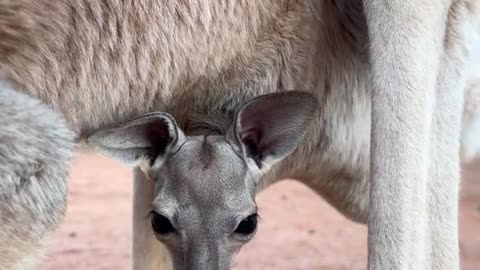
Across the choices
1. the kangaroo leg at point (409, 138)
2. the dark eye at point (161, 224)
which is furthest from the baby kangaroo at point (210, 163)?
the kangaroo leg at point (409, 138)

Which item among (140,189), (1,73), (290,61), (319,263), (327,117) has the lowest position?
(319,263)

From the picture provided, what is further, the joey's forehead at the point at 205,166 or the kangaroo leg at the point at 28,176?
the joey's forehead at the point at 205,166

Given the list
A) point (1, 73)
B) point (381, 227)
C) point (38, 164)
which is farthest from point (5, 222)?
point (381, 227)

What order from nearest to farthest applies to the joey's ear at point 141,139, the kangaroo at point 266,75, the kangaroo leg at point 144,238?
the kangaroo at point 266,75 < the joey's ear at point 141,139 < the kangaroo leg at point 144,238

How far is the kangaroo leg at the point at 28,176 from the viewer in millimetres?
1679

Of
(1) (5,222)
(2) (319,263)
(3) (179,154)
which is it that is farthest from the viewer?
(2) (319,263)

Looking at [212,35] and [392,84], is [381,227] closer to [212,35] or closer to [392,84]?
[392,84]

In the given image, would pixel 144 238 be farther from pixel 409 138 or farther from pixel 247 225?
pixel 409 138

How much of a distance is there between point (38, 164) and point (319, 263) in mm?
1951

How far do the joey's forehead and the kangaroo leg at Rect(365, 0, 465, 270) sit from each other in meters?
0.27

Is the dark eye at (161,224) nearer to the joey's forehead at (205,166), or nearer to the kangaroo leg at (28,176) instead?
the joey's forehead at (205,166)

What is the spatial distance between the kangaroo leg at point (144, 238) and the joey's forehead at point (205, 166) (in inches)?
16.2

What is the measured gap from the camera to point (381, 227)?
1.95 meters

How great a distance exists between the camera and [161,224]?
2023mm
